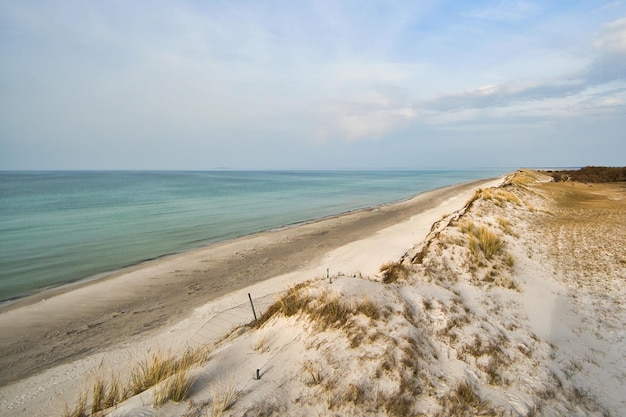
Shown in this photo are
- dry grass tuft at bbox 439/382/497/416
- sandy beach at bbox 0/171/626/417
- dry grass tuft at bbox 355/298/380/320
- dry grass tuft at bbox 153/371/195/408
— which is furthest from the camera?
dry grass tuft at bbox 355/298/380/320

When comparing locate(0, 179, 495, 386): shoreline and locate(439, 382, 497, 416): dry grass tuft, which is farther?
locate(0, 179, 495, 386): shoreline

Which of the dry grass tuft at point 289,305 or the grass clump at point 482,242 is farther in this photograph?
the grass clump at point 482,242

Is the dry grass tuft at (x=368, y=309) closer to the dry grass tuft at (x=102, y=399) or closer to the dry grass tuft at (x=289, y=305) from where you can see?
the dry grass tuft at (x=289, y=305)

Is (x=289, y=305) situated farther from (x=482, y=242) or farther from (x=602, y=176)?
(x=602, y=176)

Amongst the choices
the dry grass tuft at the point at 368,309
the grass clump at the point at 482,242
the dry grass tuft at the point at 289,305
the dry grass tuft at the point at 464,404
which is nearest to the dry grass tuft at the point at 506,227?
the grass clump at the point at 482,242

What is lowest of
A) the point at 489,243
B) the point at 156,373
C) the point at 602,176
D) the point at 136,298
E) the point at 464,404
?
the point at 136,298

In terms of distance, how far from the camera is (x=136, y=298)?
10.8m

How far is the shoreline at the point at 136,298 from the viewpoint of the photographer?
25.8 feet

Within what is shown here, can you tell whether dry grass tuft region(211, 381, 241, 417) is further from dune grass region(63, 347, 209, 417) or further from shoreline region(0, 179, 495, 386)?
shoreline region(0, 179, 495, 386)

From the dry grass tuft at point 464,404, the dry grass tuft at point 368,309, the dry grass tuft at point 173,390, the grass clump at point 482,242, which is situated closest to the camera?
the dry grass tuft at point 173,390

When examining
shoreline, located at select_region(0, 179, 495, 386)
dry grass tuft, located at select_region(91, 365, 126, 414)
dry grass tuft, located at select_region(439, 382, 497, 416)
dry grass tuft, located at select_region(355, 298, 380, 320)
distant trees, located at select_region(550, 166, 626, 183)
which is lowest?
shoreline, located at select_region(0, 179, 495, 386)

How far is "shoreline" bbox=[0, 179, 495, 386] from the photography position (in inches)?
309

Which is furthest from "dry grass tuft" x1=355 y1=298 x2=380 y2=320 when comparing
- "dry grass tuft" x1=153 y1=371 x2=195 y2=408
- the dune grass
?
"dry grass tuft" x1=153 y1=371 x2=195 y2=408

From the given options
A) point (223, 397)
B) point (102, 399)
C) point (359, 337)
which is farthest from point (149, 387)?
point (359, 337)
